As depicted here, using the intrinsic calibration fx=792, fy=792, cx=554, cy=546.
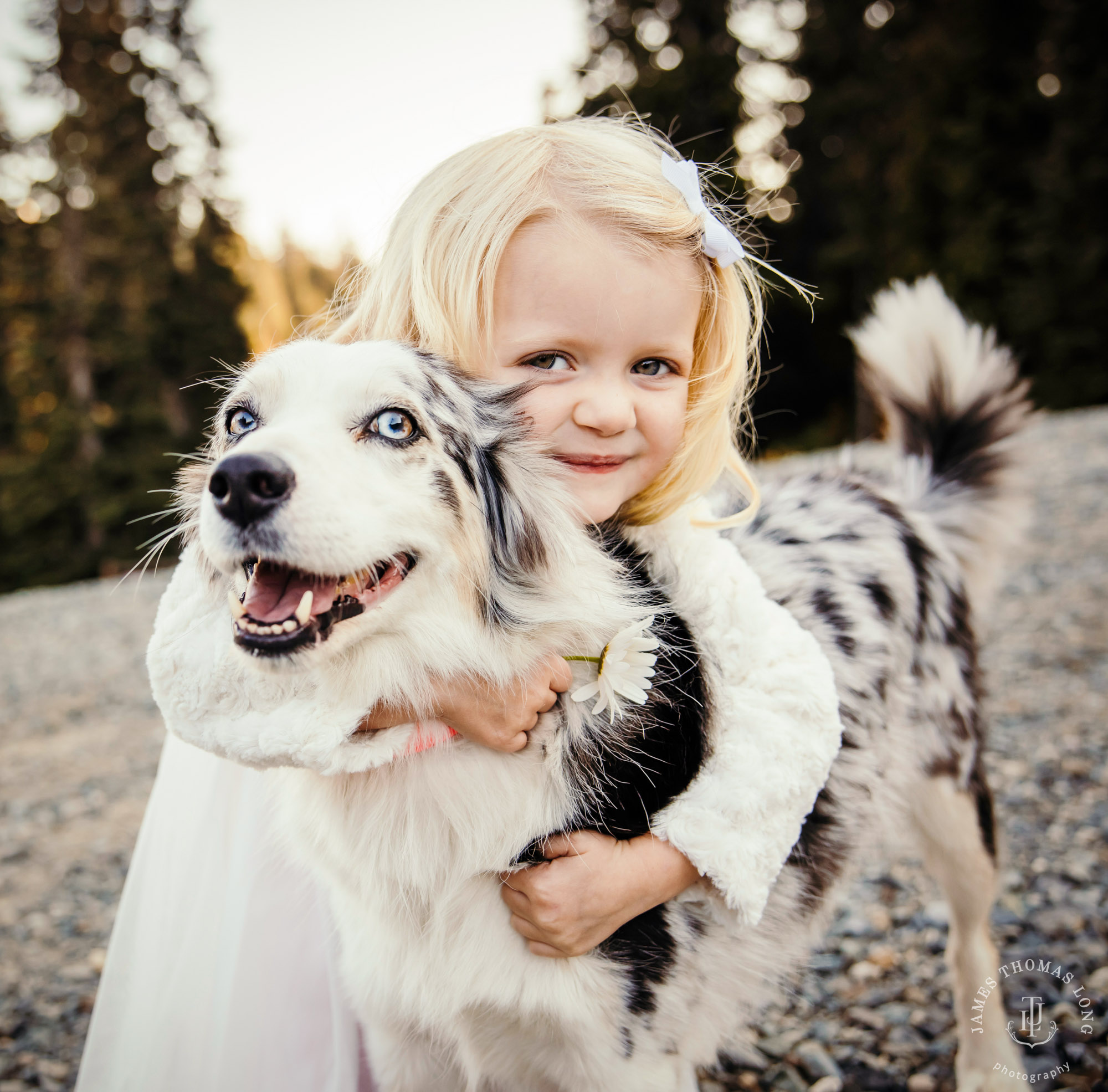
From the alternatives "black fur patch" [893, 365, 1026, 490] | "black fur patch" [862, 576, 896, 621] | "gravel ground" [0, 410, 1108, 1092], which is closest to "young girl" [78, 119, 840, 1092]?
"black fur patch" [862, 576, 896, 621]

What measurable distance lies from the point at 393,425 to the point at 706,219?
99cm

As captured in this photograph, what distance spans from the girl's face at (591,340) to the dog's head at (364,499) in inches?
7.0

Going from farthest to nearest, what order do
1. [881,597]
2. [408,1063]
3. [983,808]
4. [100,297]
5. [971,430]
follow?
[100,297] → [971,430] → [983,808] → [881,597] → [408,1063]

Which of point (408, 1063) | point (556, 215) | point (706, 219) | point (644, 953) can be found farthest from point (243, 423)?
point (408, 1063)

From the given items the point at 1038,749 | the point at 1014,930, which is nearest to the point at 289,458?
the point at 1014,930

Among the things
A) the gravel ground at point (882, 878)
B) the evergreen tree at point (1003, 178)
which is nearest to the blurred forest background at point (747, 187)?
the evergreen tree at point (1003, 178)

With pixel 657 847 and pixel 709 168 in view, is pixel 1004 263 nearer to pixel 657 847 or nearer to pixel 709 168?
pixel 709 168

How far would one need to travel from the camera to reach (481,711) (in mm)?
1568

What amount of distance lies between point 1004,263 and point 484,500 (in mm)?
16281

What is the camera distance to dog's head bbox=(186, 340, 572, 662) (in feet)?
4.17

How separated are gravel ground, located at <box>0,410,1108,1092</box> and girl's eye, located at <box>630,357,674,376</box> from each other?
1.73 m

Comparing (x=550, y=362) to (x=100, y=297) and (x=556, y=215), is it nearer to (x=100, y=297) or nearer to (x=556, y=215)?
(x=556, y=215)

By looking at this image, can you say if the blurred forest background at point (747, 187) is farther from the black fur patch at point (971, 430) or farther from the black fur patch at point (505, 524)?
the black fur patch at point (505, 524)

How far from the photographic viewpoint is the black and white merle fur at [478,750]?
147 centimetres
